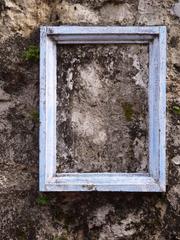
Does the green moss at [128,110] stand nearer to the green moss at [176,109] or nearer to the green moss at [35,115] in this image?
the green moss at [176,109]

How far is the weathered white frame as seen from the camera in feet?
5.44

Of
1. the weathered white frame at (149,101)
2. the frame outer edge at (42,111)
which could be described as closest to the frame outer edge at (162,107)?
the weathered white frame at (149,101)

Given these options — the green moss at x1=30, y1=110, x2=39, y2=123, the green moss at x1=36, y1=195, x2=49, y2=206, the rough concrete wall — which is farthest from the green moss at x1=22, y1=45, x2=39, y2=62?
the green moss at x1=36, y1=195, x2=49, y2=206

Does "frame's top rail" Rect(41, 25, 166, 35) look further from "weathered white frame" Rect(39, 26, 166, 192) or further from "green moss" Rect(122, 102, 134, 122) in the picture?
"green moss" Rect(122, 102, 134, 122)

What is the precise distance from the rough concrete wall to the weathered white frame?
5 cm

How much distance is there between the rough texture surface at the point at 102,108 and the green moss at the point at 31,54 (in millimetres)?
76

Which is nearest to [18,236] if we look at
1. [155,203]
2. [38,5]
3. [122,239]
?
[122,239]

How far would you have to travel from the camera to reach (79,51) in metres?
1.72

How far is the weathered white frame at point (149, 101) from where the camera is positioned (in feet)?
5.44

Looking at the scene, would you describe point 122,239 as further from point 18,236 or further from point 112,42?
point 112,42

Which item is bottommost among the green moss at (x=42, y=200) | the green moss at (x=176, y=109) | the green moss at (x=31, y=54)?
the green moss at (x=42, y=200)

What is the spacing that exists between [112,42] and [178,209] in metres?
0.59

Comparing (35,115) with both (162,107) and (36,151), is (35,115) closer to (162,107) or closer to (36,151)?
(36,151)

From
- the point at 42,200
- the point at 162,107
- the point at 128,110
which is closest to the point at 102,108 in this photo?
the point at 128,110
